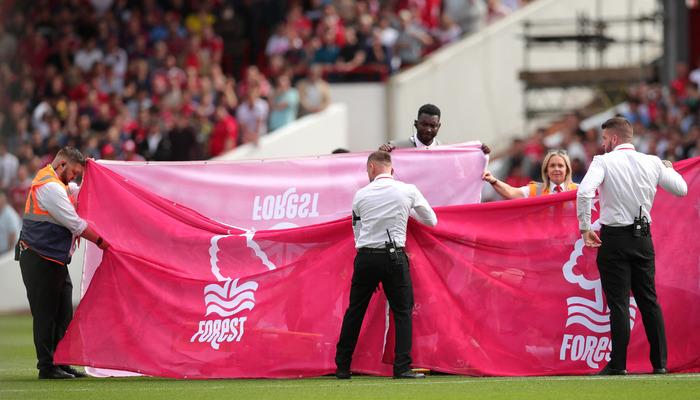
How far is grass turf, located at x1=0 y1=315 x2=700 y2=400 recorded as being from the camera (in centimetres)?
1223

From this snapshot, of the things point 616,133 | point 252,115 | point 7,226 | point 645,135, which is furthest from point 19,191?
point 616,133

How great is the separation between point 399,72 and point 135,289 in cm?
1533

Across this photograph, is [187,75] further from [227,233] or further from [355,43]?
[227,233]

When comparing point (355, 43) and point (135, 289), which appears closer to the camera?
point (135, 289)

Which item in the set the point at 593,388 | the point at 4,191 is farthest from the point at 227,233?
the point at 4,191

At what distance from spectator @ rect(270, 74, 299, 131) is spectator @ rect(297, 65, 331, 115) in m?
0.22

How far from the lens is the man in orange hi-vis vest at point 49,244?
46.6ft

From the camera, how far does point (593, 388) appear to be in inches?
494

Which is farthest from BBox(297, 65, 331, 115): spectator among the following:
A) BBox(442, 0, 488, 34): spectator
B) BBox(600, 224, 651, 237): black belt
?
BBox(600, 224, 651, 237): black belt

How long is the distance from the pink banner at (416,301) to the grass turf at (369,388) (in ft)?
1.01

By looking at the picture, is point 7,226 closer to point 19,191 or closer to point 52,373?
point 19,191

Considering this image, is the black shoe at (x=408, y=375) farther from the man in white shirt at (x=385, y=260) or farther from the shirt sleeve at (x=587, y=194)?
the shirt sleeve at (x=587, y=194)

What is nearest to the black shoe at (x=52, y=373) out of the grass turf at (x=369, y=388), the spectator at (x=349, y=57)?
the grass turf at (x=369, y=388)

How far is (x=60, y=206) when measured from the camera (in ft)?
46.5
